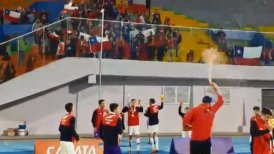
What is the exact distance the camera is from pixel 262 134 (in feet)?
47.6

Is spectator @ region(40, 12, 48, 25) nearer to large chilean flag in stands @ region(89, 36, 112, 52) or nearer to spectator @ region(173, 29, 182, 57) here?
Answer: large chilean flag in stands @ region(89, 36, 112, 52)

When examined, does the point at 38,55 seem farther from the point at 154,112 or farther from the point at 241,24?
the point at 241,24

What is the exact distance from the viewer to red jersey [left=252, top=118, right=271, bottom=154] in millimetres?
14531

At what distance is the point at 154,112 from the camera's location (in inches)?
918

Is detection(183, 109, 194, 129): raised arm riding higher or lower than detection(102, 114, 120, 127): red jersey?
higher

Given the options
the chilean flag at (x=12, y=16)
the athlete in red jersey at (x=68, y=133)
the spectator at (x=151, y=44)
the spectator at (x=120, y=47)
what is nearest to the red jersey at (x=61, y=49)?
the spectator at (x=120, y=47)

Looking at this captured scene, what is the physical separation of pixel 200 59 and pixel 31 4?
37.4 feet

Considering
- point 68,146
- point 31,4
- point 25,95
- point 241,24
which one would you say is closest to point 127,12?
point 31,4

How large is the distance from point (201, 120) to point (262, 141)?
2.07 m

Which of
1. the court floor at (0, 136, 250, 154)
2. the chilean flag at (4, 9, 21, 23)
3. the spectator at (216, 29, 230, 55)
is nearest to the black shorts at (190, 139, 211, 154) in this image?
the court floor at (0, 136, 250, 154)

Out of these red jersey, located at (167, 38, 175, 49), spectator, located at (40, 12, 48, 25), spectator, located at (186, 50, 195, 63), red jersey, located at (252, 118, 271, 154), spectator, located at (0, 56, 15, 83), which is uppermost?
spectator, located at (40, 12, 48, 25)

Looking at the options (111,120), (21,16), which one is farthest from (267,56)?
(111,120)

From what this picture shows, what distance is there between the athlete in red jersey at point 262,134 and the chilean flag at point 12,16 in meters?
20.8

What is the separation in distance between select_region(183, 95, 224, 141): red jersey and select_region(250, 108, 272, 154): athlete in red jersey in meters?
1.63
